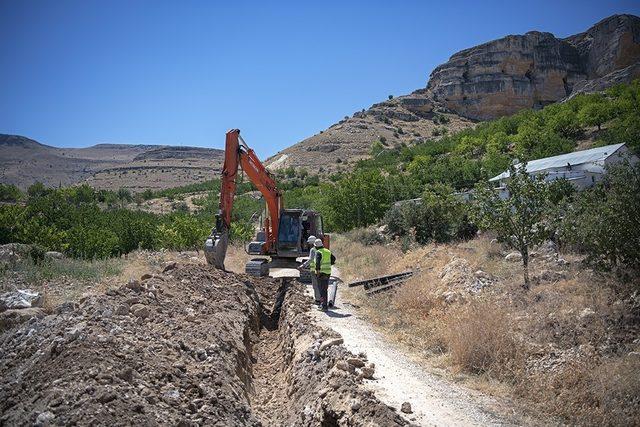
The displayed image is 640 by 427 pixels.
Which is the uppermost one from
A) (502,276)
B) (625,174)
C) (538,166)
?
(538,166)

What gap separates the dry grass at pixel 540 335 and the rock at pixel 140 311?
16.1 feet

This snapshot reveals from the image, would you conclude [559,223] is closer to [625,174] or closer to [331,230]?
[625,174]

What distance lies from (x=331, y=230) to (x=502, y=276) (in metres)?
30.3

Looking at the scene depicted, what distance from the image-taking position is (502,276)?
13.1m

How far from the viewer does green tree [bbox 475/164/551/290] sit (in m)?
11.7

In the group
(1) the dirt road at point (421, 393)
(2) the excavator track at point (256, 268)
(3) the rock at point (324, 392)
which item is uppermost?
(2) the excavator track at point (256, 268)

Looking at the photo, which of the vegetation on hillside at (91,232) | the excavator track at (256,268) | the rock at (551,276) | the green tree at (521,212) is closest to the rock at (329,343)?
the green tree at (521,212)

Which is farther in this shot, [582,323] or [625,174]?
[625,174]

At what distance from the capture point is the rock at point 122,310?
755 cm

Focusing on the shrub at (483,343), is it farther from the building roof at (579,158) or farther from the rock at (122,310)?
the building roof at (579,158)

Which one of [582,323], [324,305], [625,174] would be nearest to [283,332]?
[324,305]

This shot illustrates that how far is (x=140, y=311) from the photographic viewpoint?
809cm

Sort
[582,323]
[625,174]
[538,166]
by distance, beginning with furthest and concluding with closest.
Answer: [538,166]
[625,174]
[582,323]

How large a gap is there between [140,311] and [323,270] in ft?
16.1
